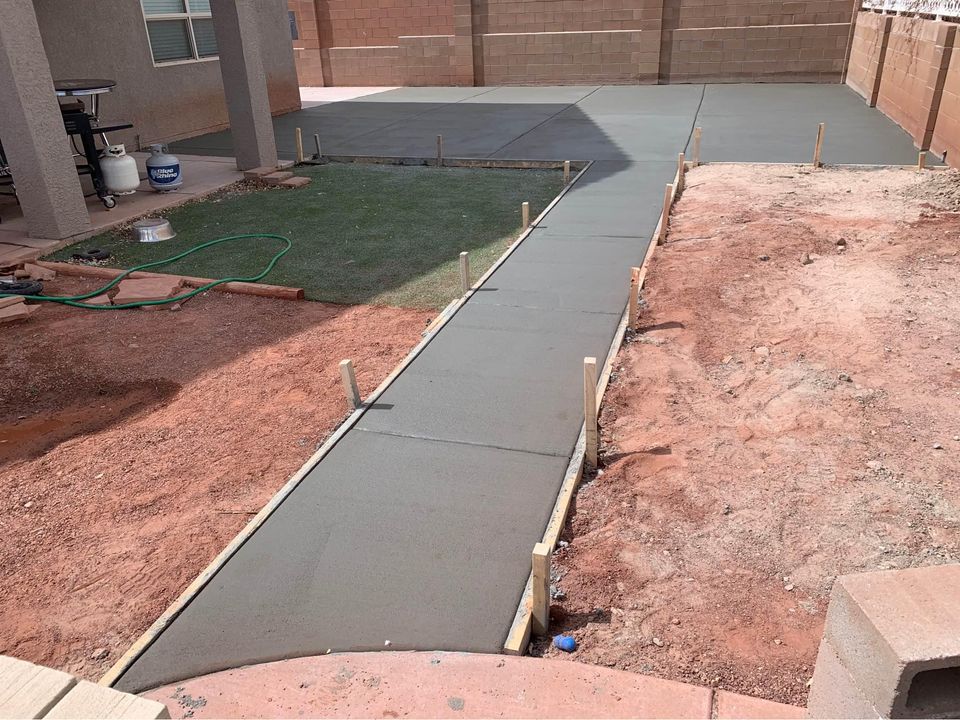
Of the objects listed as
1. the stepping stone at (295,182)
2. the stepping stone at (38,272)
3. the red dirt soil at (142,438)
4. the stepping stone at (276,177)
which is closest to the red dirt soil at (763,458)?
the red dirt soil at (142,438)

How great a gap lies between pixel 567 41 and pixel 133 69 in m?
13.1

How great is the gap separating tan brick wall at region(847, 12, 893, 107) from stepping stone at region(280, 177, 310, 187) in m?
12.7

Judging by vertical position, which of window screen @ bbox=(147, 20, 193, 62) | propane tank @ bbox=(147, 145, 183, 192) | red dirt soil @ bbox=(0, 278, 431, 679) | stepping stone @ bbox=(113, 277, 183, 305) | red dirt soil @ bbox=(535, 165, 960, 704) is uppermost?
window screen @ bbox=(147, 20, 193, 62)

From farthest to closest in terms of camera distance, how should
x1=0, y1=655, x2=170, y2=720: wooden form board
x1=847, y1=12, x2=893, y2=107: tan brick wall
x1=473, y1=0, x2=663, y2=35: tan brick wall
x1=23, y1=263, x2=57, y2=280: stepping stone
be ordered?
x1=473, y1=0, x2=663, y2=35: tan brick wall < x1=847, y1=12, x2=893, y2=107: tan brick wall < x1=23, y1=263, x2=57, y2=280: stepping stone < x1=0, y1=655, x2=170, y2=720: wooden form board

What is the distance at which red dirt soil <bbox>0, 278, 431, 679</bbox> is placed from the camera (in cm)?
333

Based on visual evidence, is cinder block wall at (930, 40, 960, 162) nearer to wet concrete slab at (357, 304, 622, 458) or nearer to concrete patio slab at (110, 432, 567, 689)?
wet concrete slab at (357, 304, 622, 458)

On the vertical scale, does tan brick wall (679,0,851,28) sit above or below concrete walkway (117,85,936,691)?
above

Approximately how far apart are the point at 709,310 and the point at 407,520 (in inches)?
142

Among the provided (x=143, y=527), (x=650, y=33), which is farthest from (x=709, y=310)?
(x=650, y=33)

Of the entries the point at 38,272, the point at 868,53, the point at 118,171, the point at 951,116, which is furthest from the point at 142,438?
the point at 868,53

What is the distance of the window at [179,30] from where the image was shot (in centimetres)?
1332

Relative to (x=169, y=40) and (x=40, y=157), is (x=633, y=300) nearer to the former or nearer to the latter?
(x=40, y=157)

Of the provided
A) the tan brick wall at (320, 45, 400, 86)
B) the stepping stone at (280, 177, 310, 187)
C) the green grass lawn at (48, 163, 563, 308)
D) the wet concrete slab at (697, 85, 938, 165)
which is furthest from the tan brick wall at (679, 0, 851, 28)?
the stepping stone at (280, 177, 310, 187)

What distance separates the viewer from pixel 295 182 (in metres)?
10.8
